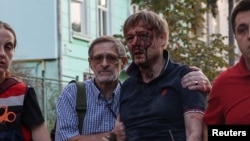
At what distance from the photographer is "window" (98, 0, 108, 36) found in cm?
2444

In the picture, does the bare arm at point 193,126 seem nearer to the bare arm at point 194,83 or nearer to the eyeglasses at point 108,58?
the bare arm at point 194,83

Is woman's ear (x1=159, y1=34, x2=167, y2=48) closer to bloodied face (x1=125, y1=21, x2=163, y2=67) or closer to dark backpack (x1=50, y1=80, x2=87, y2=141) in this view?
bloodied face (x1=125, y1=21, x2=163, y2=67)

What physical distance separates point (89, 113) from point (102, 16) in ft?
62.2

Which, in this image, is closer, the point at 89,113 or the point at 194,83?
the point at 194,83

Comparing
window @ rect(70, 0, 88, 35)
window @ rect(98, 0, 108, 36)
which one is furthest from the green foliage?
window @ rect(98, 0, 108, 36)

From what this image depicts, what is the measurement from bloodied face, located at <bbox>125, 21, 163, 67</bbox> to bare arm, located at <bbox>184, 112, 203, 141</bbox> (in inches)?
19.1

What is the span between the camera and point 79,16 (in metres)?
23.6

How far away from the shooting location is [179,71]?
5.21 metres

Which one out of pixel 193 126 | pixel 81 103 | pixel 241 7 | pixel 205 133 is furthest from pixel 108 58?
pixel 241 7

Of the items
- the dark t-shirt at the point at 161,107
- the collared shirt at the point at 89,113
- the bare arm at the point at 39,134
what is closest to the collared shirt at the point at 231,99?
the dark t-shirt at the point at 161,107

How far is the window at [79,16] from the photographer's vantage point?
23.3m

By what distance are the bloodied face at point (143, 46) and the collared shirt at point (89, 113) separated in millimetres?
576

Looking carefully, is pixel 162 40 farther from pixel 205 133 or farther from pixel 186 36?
pixel 186 36

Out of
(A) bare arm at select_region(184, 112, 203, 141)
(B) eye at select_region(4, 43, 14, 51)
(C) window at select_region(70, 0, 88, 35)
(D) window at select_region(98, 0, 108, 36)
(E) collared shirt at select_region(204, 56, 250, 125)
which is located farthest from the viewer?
(D) window at select_region(98, 0, 108, 36)
